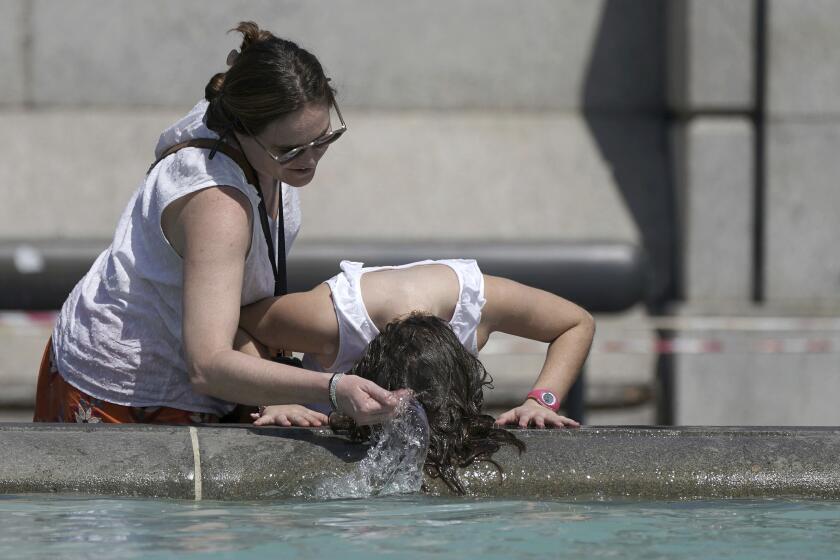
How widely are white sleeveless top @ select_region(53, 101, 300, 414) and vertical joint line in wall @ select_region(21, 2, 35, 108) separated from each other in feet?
18.1

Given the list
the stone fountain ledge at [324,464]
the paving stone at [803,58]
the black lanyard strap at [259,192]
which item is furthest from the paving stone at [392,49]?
the stone fountain ledge at [324,464]

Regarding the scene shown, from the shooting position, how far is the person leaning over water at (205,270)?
3168 mm

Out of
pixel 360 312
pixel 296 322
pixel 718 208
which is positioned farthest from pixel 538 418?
pixel 718 208

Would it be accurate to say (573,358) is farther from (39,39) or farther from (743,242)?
(39,39)

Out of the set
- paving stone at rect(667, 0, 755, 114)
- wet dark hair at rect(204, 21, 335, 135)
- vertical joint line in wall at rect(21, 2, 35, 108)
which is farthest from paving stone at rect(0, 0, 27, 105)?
wet dark hair at rect(204, 21, 335, 135)

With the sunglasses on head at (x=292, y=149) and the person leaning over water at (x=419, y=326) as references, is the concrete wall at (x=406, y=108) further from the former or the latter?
the sunglasses on head at (x=292, y=149)

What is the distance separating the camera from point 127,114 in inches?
345

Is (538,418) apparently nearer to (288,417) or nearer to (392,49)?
(288,417)

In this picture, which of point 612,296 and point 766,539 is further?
point 612,296

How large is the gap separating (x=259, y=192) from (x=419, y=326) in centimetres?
49

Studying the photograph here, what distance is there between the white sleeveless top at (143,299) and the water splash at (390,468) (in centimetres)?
49

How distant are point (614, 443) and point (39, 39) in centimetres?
623

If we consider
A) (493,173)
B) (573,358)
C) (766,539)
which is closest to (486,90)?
(493,173)

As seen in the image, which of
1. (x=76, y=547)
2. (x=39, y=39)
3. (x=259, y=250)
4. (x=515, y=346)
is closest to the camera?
(x=76, y=547)
